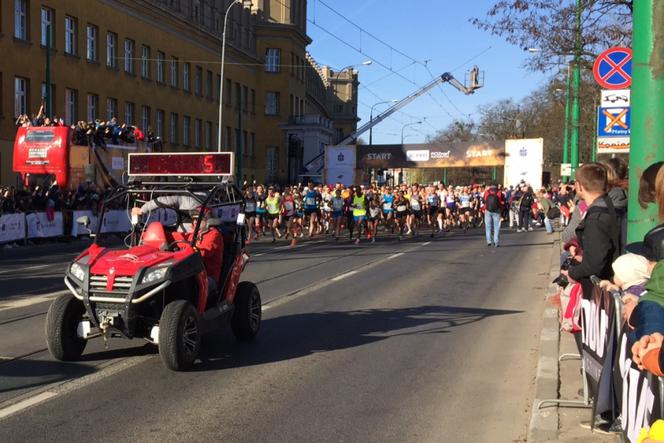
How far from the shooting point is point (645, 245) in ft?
13.1

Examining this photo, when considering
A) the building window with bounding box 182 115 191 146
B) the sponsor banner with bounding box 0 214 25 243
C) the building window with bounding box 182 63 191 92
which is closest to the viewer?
the sponsor banner with bounding box 0 214 25 243

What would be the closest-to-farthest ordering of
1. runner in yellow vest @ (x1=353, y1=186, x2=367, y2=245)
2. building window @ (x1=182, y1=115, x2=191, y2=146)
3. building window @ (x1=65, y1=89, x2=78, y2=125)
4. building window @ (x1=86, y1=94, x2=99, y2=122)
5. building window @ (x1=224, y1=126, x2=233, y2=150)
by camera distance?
runner in yellow vest @ (x1=353, y1=186, x2=367, y2=245)
building window @ (x1=65, y1=89, x2=78, y2=125)
building window @ (x1=86, y1=94, x2=99, y2=122)
building window @ (x1=182, y1=115, x2=191, y2=146)
building window @ (x1=224, y1=126, x2=233, y2=150)

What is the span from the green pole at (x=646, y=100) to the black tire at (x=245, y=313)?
4.12 metres

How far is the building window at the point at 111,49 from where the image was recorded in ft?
144

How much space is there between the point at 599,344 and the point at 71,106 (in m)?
39.2

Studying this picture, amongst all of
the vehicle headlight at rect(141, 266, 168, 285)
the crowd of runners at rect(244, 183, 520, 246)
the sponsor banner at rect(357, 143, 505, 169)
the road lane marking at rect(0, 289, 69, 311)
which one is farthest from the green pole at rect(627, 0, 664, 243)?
the sponsor banner at rect(357, 143, 505, 169)

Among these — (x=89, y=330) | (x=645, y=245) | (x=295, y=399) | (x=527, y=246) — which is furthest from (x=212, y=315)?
(x=527, y=246)

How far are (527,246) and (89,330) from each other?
17958 mm

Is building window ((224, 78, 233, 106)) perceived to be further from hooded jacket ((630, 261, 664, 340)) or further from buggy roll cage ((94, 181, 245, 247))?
hooded jacket ((630, 261, 664, 340))

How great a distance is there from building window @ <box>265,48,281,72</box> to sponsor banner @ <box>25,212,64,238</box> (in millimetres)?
50324

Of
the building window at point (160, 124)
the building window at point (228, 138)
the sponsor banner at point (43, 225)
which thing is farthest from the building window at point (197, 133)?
the sponsor banner at point (43, 225)

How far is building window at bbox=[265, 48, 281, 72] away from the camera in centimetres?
7231

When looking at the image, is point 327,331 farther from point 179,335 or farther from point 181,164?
point 179,335

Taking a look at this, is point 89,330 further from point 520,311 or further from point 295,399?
point 520,311
